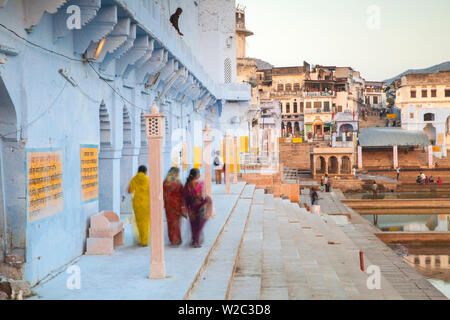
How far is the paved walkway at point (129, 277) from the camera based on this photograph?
16.8 feet

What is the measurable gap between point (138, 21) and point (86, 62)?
3.86 feet

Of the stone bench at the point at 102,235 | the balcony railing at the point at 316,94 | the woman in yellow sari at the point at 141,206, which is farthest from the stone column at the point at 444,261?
the balcony railing at the point at 316,94

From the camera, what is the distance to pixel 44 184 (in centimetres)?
599

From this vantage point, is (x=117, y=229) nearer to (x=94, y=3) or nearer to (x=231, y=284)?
(x=231, y=284)

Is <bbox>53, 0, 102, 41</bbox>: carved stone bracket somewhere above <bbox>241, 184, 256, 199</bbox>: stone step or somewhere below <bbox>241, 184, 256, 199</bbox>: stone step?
above

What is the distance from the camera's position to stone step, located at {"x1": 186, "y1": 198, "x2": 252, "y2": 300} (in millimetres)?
5238

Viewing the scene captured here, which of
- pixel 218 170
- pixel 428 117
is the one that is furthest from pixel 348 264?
pixel 428 117

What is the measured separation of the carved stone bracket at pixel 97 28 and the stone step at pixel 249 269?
3.98m

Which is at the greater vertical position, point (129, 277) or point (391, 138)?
point (391, 138)

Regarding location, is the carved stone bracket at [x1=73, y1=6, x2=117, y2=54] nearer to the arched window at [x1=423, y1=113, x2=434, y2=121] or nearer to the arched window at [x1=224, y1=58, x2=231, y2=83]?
the arched window at [x1=224, y1=58, x2=231, y2=83]

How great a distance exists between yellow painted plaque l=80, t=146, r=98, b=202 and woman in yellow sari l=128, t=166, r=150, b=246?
661 mm

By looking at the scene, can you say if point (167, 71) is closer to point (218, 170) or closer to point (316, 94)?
point (218, 170)

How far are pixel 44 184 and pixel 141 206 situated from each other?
6.18 ft

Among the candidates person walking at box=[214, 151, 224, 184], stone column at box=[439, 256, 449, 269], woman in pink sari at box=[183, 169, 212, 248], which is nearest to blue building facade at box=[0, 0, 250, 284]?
woman in pink sari at box=[183, 169, 212, 248]
